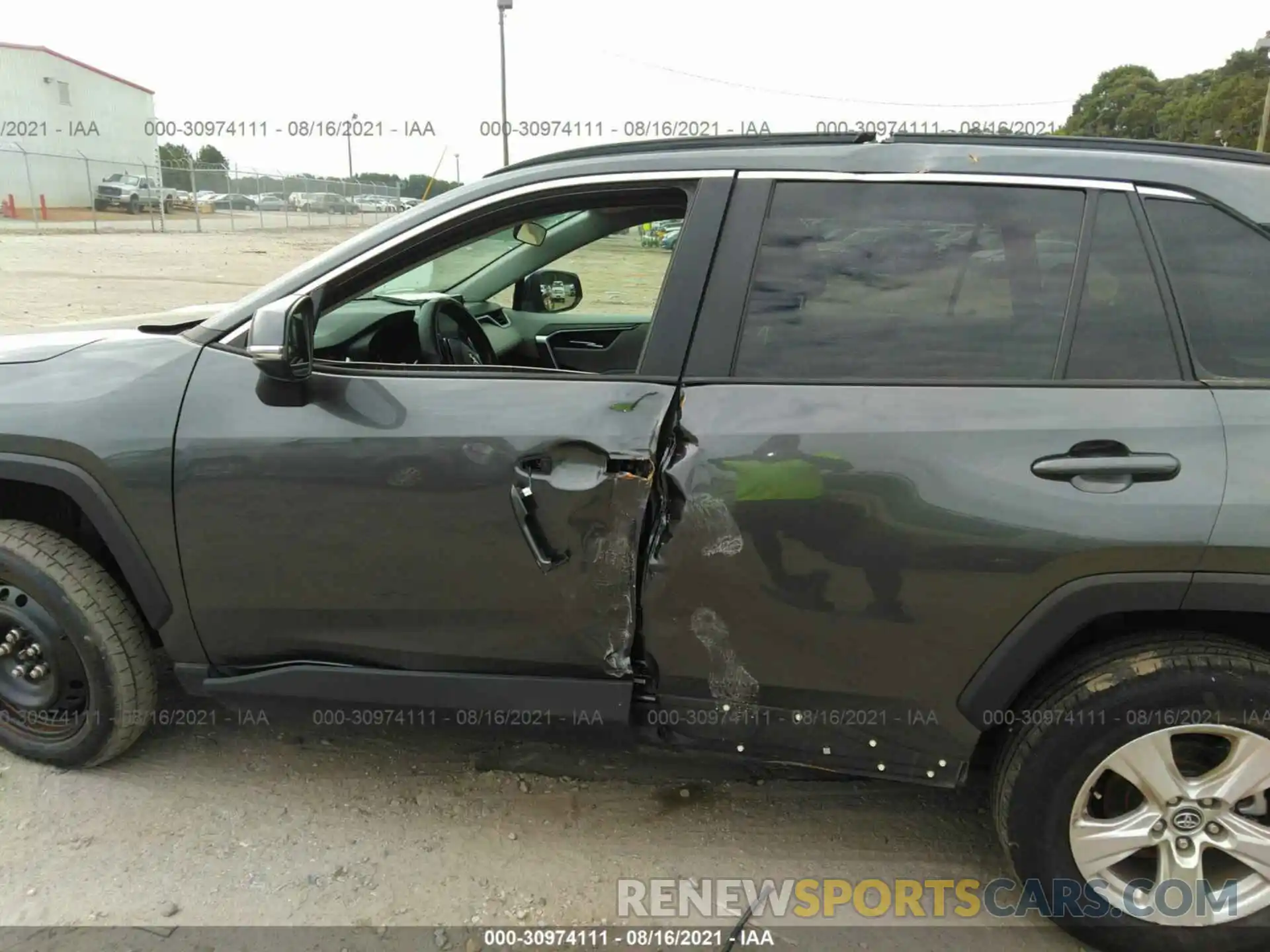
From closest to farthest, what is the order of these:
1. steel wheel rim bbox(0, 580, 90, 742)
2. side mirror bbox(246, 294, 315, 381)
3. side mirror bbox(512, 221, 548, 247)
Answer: side mirror bbox(246, 294, 315, 381) → steel wheel rim bbox(0, 580, 90, 742) → side mirror bbox(512, 221, 548, 247)

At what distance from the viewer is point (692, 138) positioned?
2.28 metres

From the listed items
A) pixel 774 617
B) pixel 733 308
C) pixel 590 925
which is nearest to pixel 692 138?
pixel 733 308

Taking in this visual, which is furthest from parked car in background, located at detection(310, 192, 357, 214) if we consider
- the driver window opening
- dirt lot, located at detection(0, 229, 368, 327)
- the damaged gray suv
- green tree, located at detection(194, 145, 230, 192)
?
the damaged gray suv

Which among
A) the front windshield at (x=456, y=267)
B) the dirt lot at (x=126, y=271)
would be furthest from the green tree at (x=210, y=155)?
the front windshield at (x=456, y=267)

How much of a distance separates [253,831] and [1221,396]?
271cm

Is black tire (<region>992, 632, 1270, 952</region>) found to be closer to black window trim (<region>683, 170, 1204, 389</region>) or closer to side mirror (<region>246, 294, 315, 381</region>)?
black window trim (<region>683, 170, 1204, 389</region>)

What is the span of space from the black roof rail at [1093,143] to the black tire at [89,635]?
8.22ft

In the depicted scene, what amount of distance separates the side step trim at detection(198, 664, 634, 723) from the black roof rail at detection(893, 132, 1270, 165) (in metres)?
1.59

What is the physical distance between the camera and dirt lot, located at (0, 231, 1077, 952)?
216 centimetres

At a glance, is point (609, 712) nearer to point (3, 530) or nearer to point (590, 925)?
point (590, 925)

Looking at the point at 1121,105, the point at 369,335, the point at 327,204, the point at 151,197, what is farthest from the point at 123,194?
the point at 1121,105

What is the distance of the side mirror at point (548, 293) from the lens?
386 centimetres

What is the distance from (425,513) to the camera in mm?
2125

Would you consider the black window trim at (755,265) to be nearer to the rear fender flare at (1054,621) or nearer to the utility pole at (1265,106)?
the rear fender flare at (1054,621)
